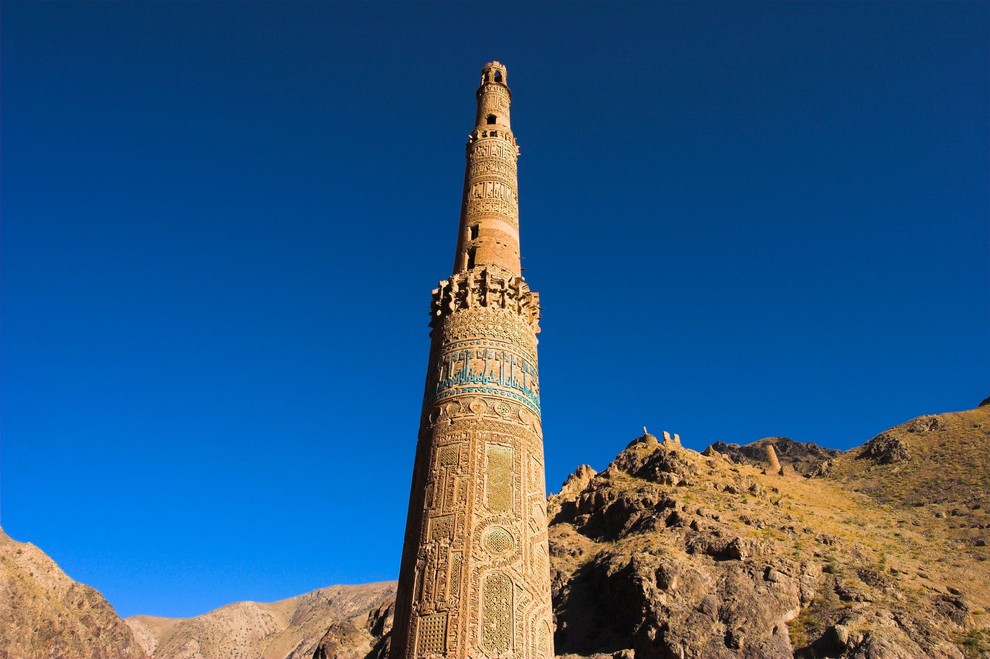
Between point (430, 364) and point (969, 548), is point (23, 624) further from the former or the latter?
point (969, 548)

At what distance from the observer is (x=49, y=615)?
122 ft

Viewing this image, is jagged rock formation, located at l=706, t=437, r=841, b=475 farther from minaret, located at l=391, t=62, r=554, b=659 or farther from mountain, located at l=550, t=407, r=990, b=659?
minaret, located at l=391, t=62, r=554, b=659

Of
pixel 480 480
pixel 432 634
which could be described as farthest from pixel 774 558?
pixel 432 634

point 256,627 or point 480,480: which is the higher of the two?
point 256,627

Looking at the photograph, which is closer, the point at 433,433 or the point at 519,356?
the point at 433,433

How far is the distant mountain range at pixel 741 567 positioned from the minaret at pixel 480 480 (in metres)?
18.8

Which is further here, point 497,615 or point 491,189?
point 491,189

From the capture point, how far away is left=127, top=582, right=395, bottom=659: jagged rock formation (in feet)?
181

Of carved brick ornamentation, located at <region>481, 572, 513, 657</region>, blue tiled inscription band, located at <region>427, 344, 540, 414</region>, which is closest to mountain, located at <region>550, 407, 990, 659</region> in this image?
blue tiled inscription band, located at <region>427, 344, 540, 414</region>

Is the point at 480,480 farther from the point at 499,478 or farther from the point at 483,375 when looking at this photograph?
the point at 483,375

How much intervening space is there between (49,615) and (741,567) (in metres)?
33.7

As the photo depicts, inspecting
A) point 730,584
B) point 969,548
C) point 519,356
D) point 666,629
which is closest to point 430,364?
point 519,356

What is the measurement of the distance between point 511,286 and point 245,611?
2411 inches

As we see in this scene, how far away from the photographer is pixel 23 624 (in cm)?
3494
